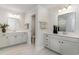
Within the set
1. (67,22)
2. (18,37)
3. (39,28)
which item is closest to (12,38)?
(18,37)

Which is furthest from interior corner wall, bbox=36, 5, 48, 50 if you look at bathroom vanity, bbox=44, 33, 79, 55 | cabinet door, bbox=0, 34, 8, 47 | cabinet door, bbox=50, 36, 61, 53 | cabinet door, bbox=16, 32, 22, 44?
cabinet door, bbox=0, 34, 8, 47

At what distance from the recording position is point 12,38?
13.9 feet

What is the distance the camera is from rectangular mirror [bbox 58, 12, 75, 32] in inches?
121

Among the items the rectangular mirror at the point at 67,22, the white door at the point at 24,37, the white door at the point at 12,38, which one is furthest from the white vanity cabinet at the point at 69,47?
the white door at the point at 24,37

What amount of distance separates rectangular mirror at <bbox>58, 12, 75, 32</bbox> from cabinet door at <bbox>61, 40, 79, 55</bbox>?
75 cm

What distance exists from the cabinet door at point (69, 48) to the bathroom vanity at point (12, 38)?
273 centimetres

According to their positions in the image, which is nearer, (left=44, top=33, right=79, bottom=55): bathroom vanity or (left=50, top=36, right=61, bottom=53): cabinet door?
(left=44, top=33, right=79, bottom=55): bathroom vanity

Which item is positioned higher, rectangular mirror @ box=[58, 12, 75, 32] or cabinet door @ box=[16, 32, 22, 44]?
rectangular mirror @ box=[58, 12, 75, 32]

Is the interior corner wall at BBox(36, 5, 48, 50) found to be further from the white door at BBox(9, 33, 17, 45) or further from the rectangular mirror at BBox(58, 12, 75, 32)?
the white door at BBox(9, 33, 17, 45)

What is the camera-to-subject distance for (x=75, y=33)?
9.61ft

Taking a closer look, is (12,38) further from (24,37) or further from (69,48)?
(69,48)

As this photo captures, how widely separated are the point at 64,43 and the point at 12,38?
9.23ft
